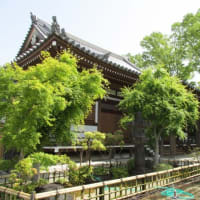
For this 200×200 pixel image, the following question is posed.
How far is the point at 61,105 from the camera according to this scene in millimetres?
4320

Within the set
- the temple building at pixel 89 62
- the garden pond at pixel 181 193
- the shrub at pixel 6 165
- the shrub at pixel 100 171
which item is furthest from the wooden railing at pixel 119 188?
the temple building at pixel 89 62

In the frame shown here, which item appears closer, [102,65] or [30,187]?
[30,187]

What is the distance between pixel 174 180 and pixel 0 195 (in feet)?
16.6

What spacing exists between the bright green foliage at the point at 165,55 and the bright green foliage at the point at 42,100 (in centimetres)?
2513

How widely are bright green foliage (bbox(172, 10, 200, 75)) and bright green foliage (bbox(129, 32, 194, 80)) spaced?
0.42 m

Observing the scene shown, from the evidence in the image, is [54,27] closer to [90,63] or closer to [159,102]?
[90,63]

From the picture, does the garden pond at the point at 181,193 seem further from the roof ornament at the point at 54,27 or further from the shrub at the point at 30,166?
the roof ornament at the point at 54,27

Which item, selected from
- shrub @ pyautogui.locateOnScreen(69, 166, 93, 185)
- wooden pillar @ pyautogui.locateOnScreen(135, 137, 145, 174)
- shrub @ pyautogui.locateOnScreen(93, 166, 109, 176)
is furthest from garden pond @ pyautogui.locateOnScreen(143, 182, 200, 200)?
shrub @ pyautogui.locateOnScreen(93, 166, 109, 176)

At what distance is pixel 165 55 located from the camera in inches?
1169

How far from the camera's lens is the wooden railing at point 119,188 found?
370 cm

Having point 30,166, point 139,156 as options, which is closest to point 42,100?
point 30,166

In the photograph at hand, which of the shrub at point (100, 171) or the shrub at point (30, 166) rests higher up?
the shrub at point (30, 166)

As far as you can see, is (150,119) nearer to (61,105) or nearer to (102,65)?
(102,65)

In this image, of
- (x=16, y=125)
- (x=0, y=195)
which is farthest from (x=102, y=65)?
(x=0, y=195)
